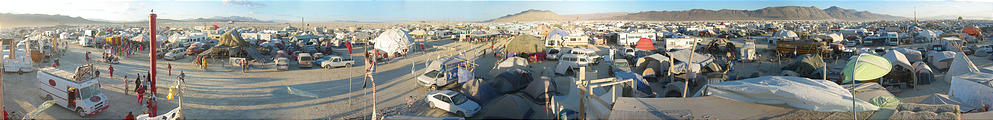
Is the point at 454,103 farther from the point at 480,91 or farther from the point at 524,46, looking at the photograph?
the point at 524,46

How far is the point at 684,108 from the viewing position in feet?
19.5

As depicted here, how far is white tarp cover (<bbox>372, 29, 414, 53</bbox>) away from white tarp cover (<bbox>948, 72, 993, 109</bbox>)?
2078 cm

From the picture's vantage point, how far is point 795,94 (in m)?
6.19

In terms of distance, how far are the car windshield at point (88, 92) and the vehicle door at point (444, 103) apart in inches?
256

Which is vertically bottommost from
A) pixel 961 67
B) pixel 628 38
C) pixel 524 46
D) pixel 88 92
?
pixel 88 92

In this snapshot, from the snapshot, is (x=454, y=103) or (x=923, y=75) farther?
(x=923, y=75)

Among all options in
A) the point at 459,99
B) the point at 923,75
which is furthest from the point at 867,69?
the point at 459,99

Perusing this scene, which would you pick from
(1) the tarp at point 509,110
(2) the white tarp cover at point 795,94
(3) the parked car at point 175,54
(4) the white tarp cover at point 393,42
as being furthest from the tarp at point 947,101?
(3) the parked car at point 175,54

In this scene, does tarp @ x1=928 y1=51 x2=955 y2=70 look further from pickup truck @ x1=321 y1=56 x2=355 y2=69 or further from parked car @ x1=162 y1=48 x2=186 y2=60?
parked car @ x1=162 y1=48 x2=186 y2=60

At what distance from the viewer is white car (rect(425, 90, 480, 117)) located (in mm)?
9766

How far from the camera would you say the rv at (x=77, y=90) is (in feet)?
28.7

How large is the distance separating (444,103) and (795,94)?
6350mm

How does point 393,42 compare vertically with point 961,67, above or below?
above

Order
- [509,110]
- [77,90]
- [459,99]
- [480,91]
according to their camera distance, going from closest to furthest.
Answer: [509,110] → [77,90] → [459,99] → [480,91]
